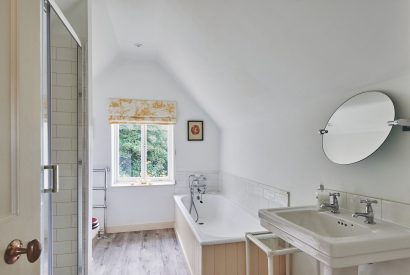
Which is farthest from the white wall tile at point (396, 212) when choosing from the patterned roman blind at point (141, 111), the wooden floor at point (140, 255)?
the patterned roman blind at point (141, 111)

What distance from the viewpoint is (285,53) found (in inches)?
71.9

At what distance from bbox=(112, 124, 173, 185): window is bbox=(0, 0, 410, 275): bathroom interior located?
0.27 ft

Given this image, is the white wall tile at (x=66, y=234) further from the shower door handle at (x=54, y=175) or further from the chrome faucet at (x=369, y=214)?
the chrome faucet at (x=369, y=214)

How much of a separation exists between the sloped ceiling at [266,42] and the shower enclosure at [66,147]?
70 cm

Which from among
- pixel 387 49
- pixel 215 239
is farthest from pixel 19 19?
pixel 215 239

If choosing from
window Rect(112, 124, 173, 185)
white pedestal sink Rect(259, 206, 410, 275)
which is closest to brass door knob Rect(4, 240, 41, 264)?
white pedestal sink Rect(259, 206, 410, 275)

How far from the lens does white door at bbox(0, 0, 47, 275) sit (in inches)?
28.0

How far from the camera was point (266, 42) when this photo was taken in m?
1.86

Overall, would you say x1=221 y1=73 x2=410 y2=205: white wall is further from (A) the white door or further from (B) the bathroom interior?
(A) the white door

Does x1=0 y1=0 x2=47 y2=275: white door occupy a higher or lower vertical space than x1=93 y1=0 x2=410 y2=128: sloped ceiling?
lower

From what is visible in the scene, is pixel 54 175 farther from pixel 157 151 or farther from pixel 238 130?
pixel 157 151

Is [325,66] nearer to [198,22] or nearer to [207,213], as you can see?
[198,22]

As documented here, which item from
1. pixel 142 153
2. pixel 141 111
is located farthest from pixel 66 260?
pixel 141 111

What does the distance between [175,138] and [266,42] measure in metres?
2.55
